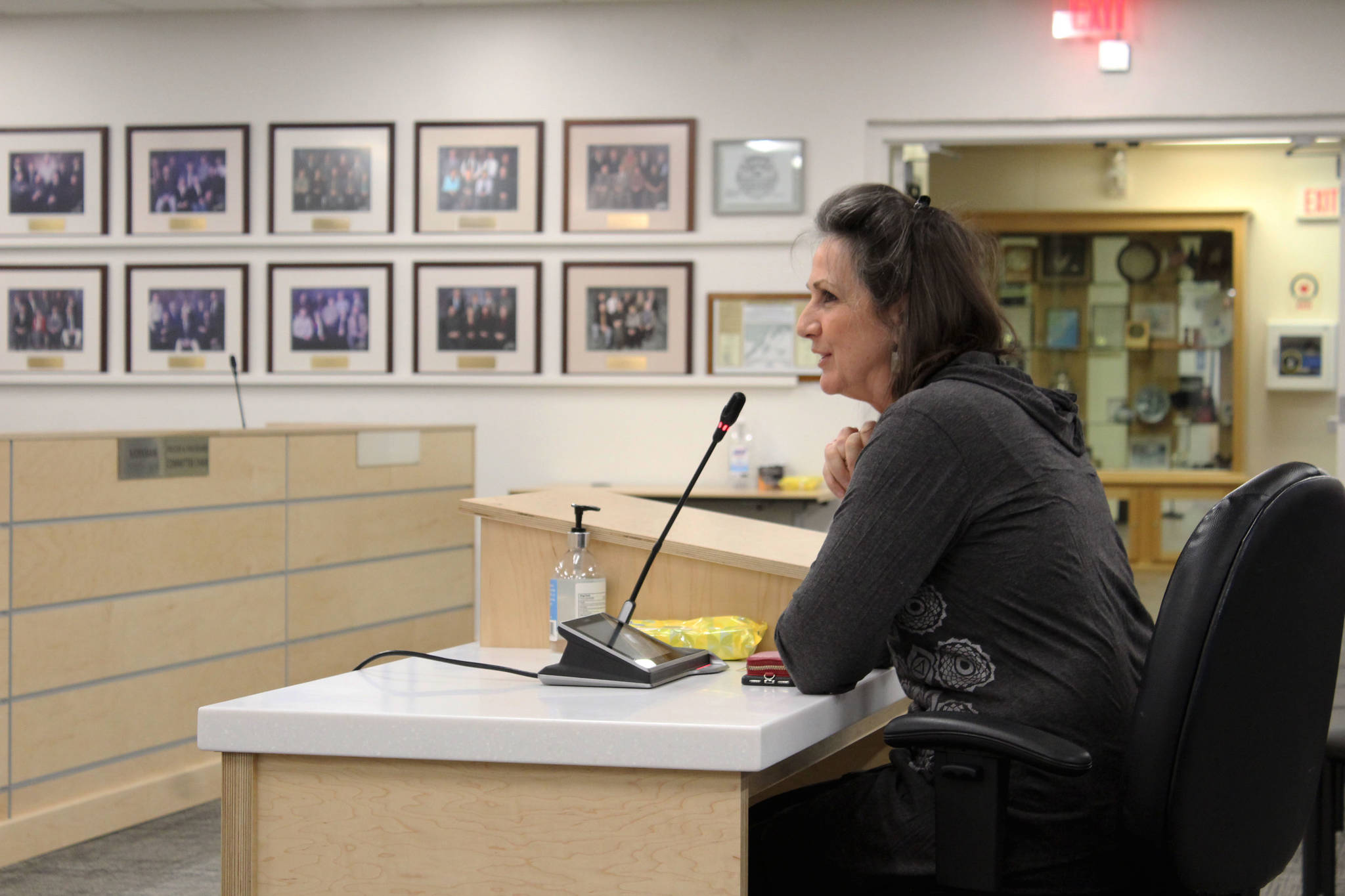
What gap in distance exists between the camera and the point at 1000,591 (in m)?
1.34

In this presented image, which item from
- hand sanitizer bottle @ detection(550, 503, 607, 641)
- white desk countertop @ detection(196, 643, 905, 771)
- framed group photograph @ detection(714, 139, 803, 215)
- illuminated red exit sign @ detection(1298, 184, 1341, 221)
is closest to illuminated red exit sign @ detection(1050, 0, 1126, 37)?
framed group photograph @ detection(714, 139, 803, 215)

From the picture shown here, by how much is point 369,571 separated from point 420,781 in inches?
115

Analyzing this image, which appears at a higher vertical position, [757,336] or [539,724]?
[757,336]

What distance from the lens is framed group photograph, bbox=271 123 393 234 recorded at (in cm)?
528

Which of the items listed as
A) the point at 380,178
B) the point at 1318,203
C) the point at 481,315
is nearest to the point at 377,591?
the point at 481,315

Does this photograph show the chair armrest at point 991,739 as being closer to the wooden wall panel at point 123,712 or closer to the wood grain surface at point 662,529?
the wood grain surface at point 662,529

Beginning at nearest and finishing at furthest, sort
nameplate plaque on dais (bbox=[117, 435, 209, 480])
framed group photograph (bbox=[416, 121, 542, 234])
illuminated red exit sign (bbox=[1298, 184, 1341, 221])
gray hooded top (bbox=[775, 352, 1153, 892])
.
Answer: gray hooded top (bbox=[775, 352, 1153, 892]) → nameplate plaque on dais (bbox=[117, 435, 209, 480]) → framed group photograph (bbox=[416, 121, 542, 234]) → illuminated red exit sign (bbox=[1298, 184, 1341, 221])

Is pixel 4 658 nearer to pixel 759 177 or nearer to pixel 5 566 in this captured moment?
pixel 5 566

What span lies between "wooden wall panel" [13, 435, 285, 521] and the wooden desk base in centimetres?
201

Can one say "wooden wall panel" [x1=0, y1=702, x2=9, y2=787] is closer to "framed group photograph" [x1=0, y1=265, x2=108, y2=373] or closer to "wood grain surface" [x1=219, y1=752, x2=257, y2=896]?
"wood grain surface" [x1=219, y1=752, x2=257, y2=896]

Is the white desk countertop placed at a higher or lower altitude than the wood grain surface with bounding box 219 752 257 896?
higher

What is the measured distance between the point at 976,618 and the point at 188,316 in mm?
4772

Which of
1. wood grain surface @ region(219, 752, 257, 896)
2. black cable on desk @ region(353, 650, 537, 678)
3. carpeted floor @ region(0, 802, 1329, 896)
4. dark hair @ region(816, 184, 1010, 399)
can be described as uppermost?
dark hair @ region(816, 184, 1010, 399)

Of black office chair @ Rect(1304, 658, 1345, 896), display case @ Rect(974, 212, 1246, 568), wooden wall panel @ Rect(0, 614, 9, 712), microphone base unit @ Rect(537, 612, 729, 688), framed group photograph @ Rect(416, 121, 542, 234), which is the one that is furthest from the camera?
display case @ Rect(974, 212, 1246, 568)
